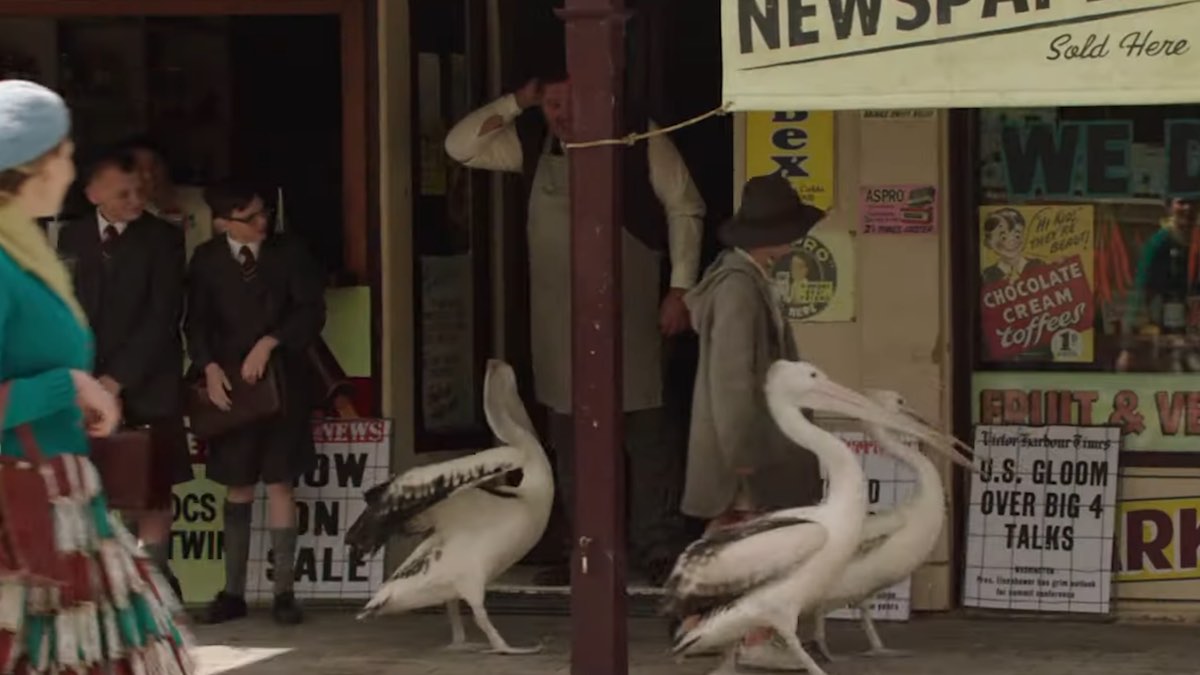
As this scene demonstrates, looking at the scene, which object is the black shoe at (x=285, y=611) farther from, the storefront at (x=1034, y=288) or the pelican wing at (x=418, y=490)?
the storefront at (x=1034, y=288)

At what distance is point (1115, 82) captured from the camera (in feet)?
21.9

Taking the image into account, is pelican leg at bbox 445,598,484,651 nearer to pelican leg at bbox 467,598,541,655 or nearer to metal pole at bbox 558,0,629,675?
pelican leg at bbox 467,598,541,655

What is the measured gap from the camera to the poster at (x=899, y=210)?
8.93 meters

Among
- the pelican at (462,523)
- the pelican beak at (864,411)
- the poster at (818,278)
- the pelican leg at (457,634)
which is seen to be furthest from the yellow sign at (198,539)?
the pelican beak at (864,411)

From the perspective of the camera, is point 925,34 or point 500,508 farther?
point 500,508

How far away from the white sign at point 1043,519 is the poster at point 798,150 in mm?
1161

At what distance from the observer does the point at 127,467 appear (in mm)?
5484

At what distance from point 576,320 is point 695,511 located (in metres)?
1.15

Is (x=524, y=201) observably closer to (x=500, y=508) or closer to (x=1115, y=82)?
(x=500, y=508)

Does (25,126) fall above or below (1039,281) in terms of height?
above

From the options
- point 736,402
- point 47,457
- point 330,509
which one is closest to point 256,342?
point 330,509

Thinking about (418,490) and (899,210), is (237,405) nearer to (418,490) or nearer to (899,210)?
(418,490)

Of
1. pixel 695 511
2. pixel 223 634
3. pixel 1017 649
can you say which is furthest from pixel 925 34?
pixel 223 634

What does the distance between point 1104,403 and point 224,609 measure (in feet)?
11.7
